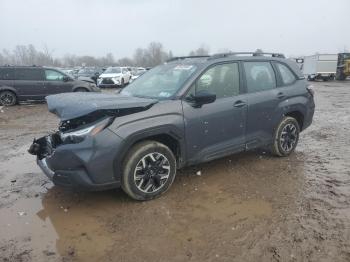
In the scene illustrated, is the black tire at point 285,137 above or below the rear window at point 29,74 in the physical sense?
below

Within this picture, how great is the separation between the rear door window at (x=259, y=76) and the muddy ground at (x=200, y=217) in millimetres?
1273

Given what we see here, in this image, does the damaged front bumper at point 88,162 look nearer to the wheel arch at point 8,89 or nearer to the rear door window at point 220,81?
the rear door window at point 220,81

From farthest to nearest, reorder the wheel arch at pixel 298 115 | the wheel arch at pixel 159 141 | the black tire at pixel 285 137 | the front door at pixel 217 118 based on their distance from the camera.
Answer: the wheel arch at pixel 298 115 → the black tire at pixel 285 137 → the front door at pixel 217 118 → the wheel arch at pixel 159 141

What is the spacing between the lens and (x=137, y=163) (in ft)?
14.6

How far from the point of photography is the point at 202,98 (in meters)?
4.79

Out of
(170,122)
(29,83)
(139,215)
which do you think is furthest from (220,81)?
(29,83)

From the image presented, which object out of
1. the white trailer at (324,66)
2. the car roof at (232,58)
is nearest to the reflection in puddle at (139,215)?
the car roof at (232,58)

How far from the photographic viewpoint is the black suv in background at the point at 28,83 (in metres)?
15.5

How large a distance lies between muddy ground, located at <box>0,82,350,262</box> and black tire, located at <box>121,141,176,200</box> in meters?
0.16

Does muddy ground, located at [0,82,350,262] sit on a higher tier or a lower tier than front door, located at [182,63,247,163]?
lower

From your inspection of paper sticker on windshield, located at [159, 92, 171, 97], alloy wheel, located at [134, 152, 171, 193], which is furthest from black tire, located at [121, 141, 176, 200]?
paper sticker on windshield, located at [159, 92, 171, 97]

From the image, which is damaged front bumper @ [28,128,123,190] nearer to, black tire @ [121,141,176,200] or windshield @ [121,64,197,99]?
black tire @ [121,141,176,200]

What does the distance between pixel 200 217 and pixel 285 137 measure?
285 cm

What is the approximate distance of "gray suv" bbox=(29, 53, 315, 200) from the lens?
166 inches
